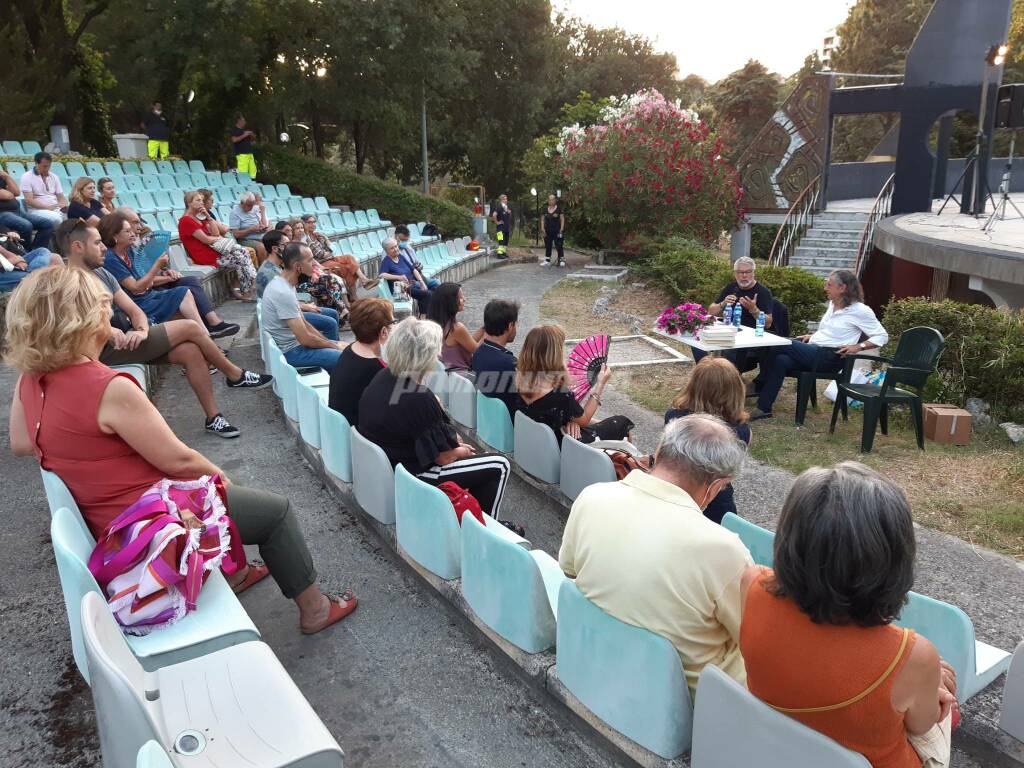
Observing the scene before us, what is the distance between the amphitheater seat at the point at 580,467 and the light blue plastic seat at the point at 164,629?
1.89 m

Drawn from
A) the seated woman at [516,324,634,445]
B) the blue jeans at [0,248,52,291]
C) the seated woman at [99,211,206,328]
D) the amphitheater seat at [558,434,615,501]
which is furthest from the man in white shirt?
the blue jeans at [0,248,52,291]

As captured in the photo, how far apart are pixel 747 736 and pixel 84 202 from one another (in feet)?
27.1

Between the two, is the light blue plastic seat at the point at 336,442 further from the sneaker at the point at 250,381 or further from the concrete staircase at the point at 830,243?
the concrete staircase at the point at 830,243

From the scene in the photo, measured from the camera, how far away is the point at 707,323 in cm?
661

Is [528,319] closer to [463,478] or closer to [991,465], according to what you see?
[991,465]

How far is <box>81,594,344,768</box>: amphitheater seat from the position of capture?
5.33ft

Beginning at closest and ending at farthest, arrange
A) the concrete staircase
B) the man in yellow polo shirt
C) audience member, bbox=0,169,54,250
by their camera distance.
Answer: audience member, bbox=0,169,54,250 → the concrete staircase → the man in yellow polo shirt

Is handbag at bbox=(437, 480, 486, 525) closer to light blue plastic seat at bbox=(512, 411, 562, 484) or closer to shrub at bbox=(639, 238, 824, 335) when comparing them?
light blue plastic seat at bbox=(512, 411, 562, 484)

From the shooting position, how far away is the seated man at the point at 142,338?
444 centimetres

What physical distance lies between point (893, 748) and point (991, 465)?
14.4 ft

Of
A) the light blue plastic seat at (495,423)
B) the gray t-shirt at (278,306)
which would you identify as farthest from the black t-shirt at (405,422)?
the gray t-shirt at (278,306)

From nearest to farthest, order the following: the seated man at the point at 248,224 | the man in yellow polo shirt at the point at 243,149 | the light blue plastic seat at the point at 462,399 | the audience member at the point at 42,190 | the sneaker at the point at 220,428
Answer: the sneaker at the point at 220,428, the light blue plastic seat at the point at 462,399, the audience member at the point at 42,190, the seated man at the point at 248,224, the man in yellow polo shirt at the point at 243,149

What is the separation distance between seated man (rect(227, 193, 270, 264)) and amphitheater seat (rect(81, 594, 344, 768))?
361 inches

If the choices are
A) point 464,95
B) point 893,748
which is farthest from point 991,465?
point 464,95
